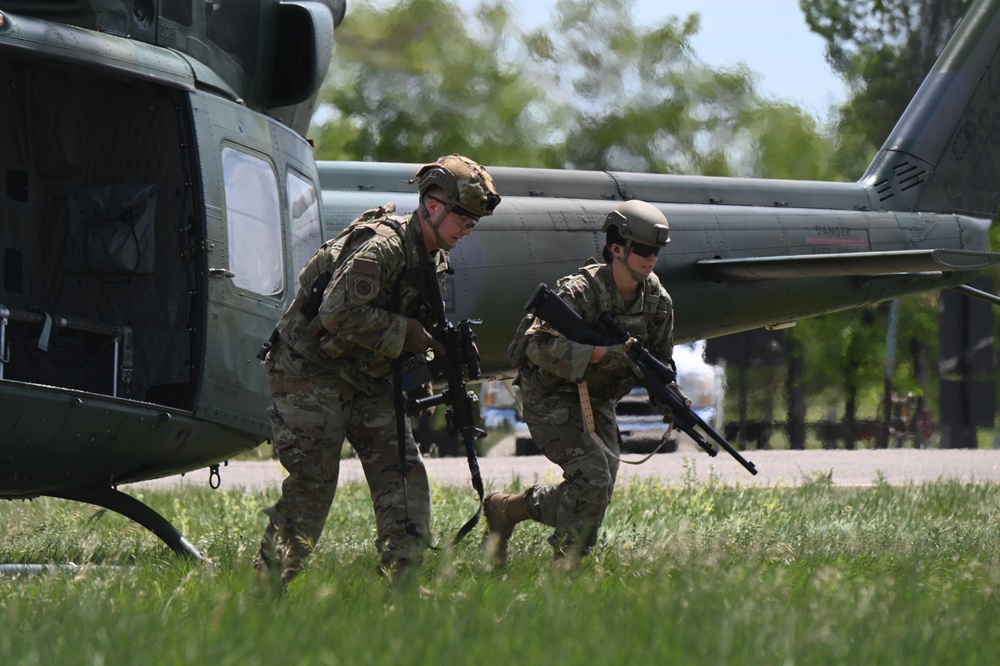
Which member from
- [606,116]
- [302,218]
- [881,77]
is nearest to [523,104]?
[606,116]

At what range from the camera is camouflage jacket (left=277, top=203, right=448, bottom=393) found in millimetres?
5008

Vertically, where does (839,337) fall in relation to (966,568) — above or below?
above

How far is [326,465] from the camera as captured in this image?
5184mm

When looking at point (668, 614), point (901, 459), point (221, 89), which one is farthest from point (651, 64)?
point (668, 614)

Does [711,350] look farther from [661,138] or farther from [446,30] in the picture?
[446,30]

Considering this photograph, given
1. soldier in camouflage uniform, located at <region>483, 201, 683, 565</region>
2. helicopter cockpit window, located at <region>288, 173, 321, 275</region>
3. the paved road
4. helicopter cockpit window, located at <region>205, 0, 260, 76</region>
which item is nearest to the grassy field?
soldier in camouflage uniform, located at <region>483, 201, 683, 565</region>

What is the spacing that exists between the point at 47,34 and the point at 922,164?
281 inches

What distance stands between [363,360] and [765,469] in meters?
9.15

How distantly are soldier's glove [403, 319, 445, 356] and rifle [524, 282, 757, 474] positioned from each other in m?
0.82

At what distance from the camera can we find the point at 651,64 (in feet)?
91.3

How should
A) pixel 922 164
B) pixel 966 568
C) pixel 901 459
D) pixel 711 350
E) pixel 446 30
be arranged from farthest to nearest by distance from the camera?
pixel 446 30 < pixel 711 350 < pixel 901 459 < pixel 922 164 < pixel 966 568

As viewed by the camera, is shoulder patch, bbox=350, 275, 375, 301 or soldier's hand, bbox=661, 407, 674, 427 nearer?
shoulder patch, bbox=350, 275, 375, 301

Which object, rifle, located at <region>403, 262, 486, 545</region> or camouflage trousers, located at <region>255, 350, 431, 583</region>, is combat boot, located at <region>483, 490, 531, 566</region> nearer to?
rifle, located at <region>403, 262, 486, 545</region>

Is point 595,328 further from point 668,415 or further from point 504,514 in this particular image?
point 504,514
